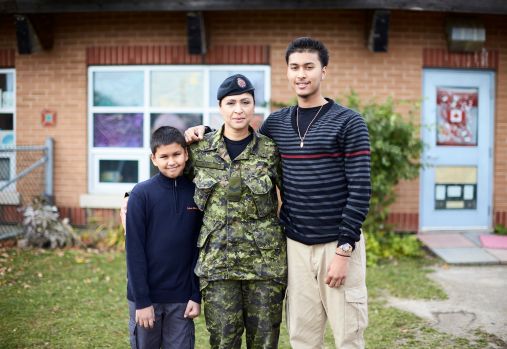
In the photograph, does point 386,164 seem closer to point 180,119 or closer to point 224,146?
point 180,119

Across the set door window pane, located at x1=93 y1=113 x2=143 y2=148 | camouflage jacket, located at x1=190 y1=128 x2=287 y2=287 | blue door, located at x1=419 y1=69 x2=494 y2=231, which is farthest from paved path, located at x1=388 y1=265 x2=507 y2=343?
door window pane, located at x1=93 y1=113 x2=143 y2=148

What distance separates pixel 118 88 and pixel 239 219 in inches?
221

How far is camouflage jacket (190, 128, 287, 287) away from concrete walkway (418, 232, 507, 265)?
4.19 meters

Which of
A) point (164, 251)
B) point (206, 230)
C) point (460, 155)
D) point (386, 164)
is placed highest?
point (460, 155)

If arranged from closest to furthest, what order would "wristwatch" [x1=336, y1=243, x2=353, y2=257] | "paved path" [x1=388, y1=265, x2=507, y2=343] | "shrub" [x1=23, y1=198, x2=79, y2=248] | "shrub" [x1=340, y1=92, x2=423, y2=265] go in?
"wristwatch" [x1=336, y1=243, x2=353, y2=257]
"paved path" [x1=388, y1=265, x2=507, y2=343]
"shrub" [x1=340, y1=92, x2=423, y2=265]
"shrub" [x1=23, y1=198, x2=79, y2=248]

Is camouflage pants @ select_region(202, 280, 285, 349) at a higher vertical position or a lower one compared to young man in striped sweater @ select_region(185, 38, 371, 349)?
lower

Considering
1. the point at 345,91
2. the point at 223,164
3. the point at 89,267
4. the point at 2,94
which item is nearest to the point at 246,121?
the point at 223,164

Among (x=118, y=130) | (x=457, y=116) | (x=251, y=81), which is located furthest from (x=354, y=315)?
(x=118, y=130)

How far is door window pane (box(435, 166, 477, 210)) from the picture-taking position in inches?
307

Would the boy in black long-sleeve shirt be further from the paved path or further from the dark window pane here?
the dark window pane

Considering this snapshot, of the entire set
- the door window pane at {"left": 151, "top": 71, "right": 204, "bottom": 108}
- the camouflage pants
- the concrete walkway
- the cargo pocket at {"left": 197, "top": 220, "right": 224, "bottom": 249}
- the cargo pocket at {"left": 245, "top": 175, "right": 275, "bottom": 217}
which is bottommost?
the concrete walkway

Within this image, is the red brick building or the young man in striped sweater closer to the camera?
the young man in striped sweater

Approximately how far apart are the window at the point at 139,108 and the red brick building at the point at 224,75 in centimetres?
1

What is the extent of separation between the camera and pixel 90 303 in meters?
5.05
